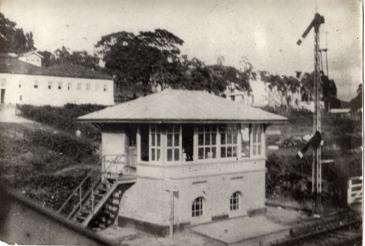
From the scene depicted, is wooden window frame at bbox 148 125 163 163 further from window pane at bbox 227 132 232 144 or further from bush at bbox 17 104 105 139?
window pane at bbox 227 132 232 144

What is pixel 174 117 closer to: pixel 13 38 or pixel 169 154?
pixel 169 154

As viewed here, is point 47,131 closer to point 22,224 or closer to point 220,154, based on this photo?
point 22,224

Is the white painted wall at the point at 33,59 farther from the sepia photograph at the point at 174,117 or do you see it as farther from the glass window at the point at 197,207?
the glass window at the point at 197,207

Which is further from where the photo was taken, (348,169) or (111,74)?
(348,169)

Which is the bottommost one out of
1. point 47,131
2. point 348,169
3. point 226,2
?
point 348,169

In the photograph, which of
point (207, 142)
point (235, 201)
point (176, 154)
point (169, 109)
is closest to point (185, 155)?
point (176, 154)

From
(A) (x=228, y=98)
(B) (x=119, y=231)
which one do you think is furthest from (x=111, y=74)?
(B) (x=119, y=231)
